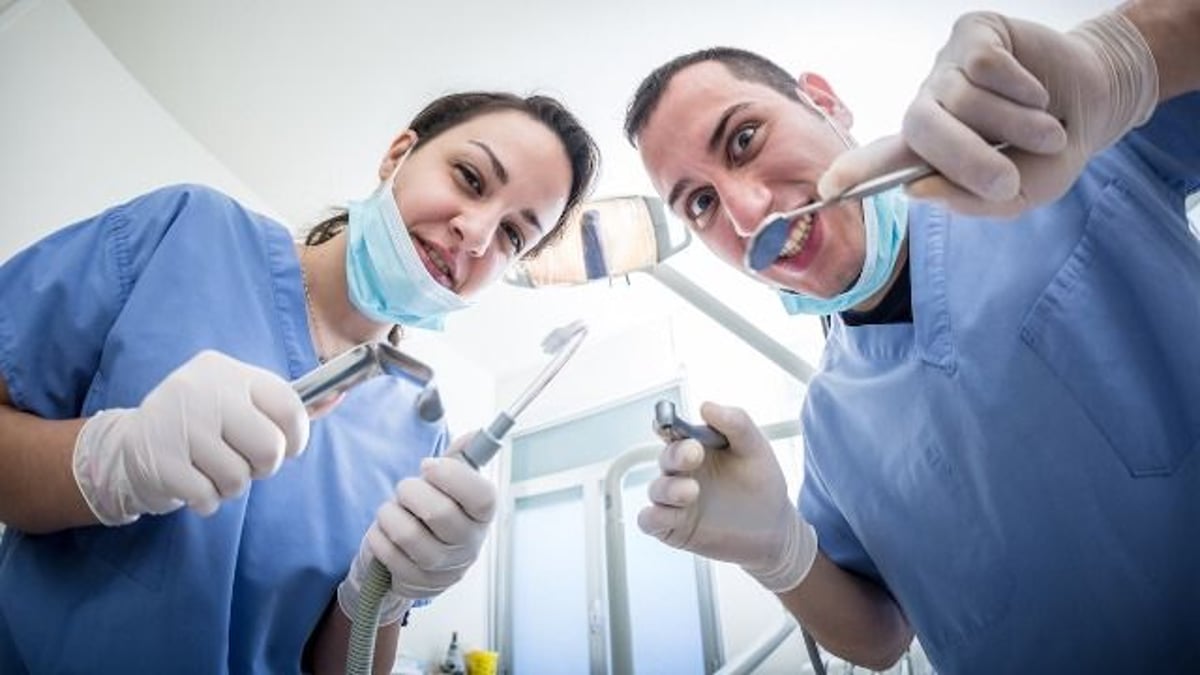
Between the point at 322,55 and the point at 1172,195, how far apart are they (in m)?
2.18

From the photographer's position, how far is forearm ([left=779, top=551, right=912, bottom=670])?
90cm

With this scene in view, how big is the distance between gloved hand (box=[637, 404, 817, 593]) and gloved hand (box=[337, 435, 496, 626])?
250 millimetres

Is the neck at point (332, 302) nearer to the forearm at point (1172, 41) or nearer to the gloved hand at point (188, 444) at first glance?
the gloved hand at point (188, 444)

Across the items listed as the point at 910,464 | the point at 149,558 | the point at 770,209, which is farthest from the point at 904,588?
the point at 149,558

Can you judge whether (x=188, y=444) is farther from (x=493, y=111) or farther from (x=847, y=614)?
(x=847, y=614)

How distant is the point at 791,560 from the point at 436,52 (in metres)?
1.88

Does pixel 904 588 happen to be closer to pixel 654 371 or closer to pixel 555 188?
pixel 555 188

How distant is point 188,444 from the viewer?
0.50 metres

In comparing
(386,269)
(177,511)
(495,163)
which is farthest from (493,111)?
(177,511)

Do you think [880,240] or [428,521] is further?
[880,240]

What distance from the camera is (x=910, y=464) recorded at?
2.57 ft

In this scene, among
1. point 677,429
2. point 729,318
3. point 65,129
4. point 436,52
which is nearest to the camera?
point 677,429

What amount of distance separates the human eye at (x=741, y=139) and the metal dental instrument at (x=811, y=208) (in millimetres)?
397

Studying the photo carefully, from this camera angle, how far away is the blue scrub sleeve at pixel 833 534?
37.7 inches
